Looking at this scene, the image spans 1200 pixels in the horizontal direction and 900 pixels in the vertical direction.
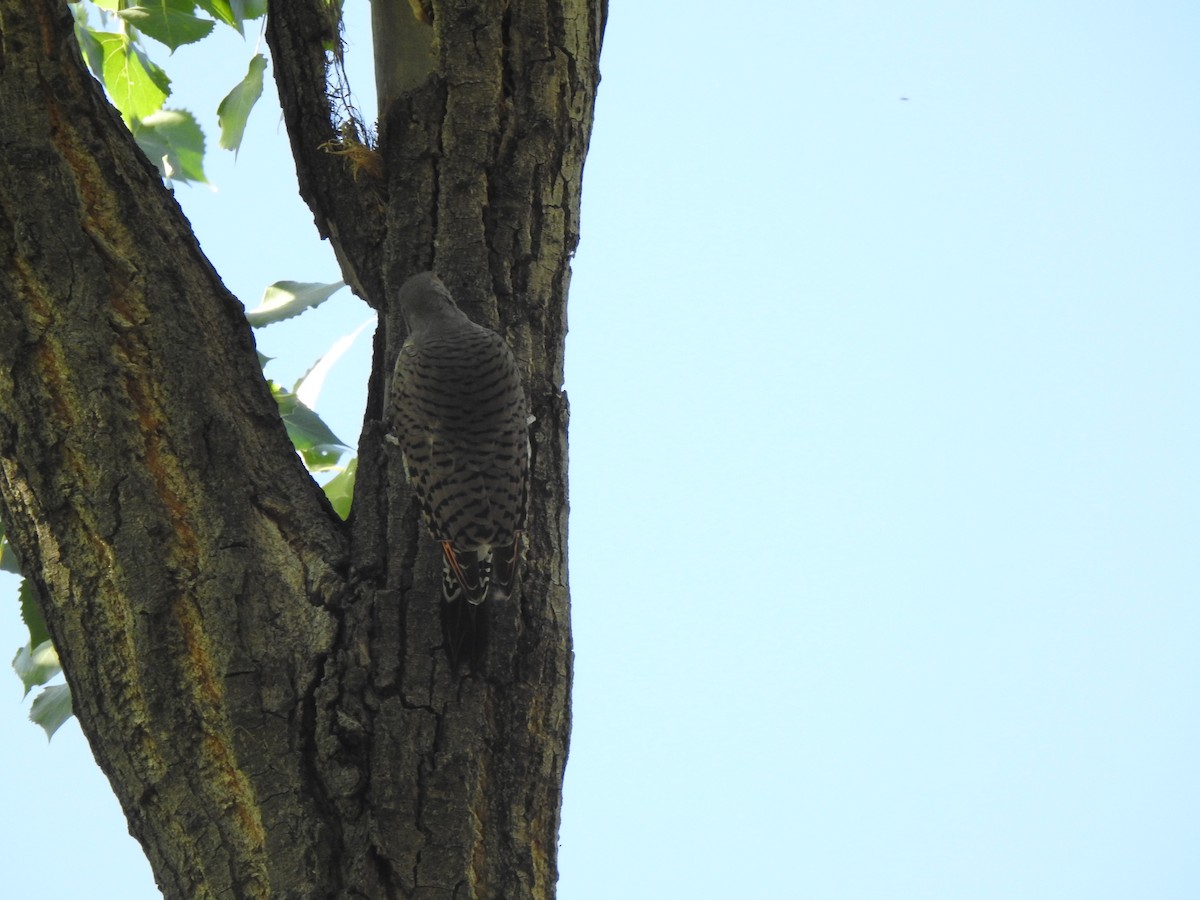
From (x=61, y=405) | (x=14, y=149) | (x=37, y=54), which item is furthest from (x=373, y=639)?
(x=37, y=54)

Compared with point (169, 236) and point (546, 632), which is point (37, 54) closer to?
point (169, 236)

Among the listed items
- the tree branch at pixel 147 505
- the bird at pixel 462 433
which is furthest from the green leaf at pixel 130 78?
the bird at pixel 462 433

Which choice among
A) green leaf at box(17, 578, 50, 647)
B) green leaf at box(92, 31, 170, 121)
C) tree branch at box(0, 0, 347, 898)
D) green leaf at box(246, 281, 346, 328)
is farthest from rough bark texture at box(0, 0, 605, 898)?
green leaf at box(92, 31, 170, 121)

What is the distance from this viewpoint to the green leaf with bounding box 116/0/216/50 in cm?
321

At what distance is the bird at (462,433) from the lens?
2.77 m

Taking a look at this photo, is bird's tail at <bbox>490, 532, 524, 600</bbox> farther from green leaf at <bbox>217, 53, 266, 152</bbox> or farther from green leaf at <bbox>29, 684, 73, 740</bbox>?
green leaf at <bbox>217, 53, 266, 152</bbox>

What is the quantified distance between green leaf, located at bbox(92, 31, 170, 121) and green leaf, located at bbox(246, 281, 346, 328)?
0.67 metres

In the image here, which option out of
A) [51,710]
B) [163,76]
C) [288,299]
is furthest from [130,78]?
[51,710]

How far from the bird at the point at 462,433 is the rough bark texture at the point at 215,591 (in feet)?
0.29

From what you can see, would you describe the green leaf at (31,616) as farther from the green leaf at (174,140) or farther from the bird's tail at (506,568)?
the green leaf at (174,140)

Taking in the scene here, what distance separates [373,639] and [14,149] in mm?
1162

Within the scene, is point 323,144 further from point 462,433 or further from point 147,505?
point 147,505

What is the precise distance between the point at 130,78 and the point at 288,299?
80 cm

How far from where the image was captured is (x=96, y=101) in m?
2.55
